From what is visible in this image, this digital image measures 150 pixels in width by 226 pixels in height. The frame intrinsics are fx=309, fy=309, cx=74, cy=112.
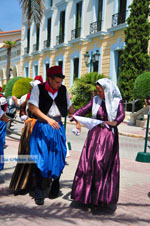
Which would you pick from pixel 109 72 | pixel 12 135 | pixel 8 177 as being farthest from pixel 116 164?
Result: pixel 109 72

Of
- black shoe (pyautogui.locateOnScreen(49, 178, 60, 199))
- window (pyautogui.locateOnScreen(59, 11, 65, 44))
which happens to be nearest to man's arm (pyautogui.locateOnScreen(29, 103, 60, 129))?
black shoe (pyautogui.locateOnScreen(49, 178, 60, 199))

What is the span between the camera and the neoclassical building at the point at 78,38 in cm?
2052

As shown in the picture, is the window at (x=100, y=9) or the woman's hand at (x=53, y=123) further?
the window at (x=100, y=9)

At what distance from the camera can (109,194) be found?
12.7 feet

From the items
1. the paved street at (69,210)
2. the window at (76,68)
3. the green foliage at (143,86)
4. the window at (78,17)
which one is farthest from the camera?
the window at (76,68)

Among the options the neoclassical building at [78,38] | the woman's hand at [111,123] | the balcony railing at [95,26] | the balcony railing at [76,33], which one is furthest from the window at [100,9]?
the woman's hand at [111,123]

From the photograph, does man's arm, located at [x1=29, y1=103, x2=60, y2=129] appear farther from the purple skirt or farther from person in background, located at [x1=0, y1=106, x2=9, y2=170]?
person in background, located at [x1=0, y1=106, x2=9, y2=170]

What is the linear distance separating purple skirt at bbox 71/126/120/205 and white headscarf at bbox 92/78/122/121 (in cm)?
23

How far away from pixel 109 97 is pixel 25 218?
1.83 m

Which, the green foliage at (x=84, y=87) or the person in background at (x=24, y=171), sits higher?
the green foliage at (x=84, y=87)

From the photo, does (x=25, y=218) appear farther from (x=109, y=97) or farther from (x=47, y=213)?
(x=109, y=97)

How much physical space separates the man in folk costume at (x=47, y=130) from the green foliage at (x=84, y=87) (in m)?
13.8

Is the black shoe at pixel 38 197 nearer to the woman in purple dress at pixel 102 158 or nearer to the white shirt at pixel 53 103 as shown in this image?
the woman in purple dress at pixel 102 158

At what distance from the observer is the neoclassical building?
2052 centimetres
